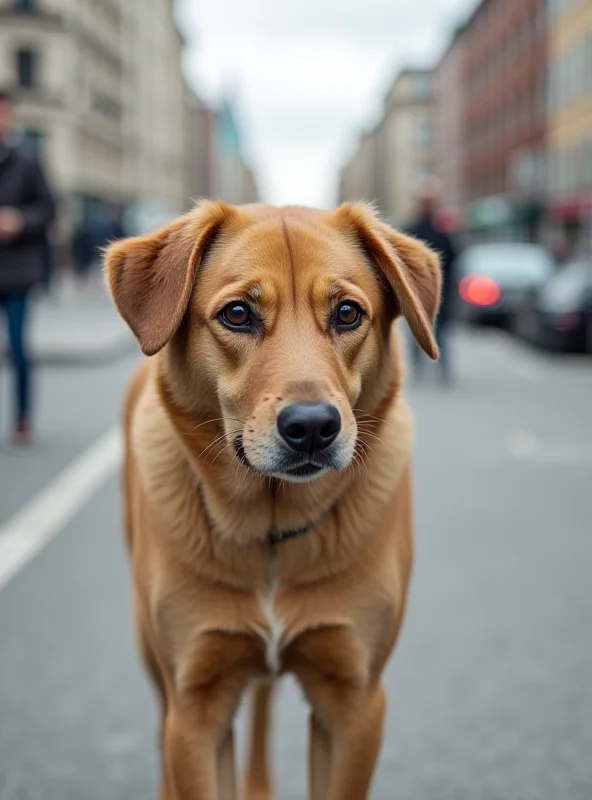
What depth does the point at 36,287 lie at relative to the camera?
8.70 m

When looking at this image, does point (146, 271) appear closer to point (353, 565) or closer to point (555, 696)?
point (353, 565)

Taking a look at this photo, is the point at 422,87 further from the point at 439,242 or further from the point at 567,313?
the point at 439,242

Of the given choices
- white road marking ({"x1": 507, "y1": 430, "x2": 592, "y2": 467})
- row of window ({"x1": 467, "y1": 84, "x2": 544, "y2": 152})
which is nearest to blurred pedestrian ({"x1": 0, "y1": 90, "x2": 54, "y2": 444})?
white road marking ({"x1": 507, "y1": 430, "x2": 592, "y2": 467})

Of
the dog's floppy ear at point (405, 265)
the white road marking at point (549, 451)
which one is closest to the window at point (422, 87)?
the white road marking at point (549, 451)

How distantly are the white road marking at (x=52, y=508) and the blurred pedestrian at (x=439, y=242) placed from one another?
563 centimetres

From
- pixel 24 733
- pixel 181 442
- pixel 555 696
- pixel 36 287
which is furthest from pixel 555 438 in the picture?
pixel 181 442

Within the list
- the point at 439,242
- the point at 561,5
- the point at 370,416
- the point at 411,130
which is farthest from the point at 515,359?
the point at 411,130

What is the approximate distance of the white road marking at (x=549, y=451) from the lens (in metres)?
8.70

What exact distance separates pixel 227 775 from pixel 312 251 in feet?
4.33

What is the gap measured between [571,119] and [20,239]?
48668 millimetres

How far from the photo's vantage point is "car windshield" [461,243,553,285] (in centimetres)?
2306

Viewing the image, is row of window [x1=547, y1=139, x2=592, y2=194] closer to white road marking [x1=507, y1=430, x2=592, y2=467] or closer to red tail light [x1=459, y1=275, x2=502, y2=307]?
red tail light [x1=459, y1=275, x2=502, y2=307]

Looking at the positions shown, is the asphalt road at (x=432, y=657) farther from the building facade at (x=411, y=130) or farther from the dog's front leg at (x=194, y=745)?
the building facade at (x=411, y=130)

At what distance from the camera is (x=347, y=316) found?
2.67 metres
